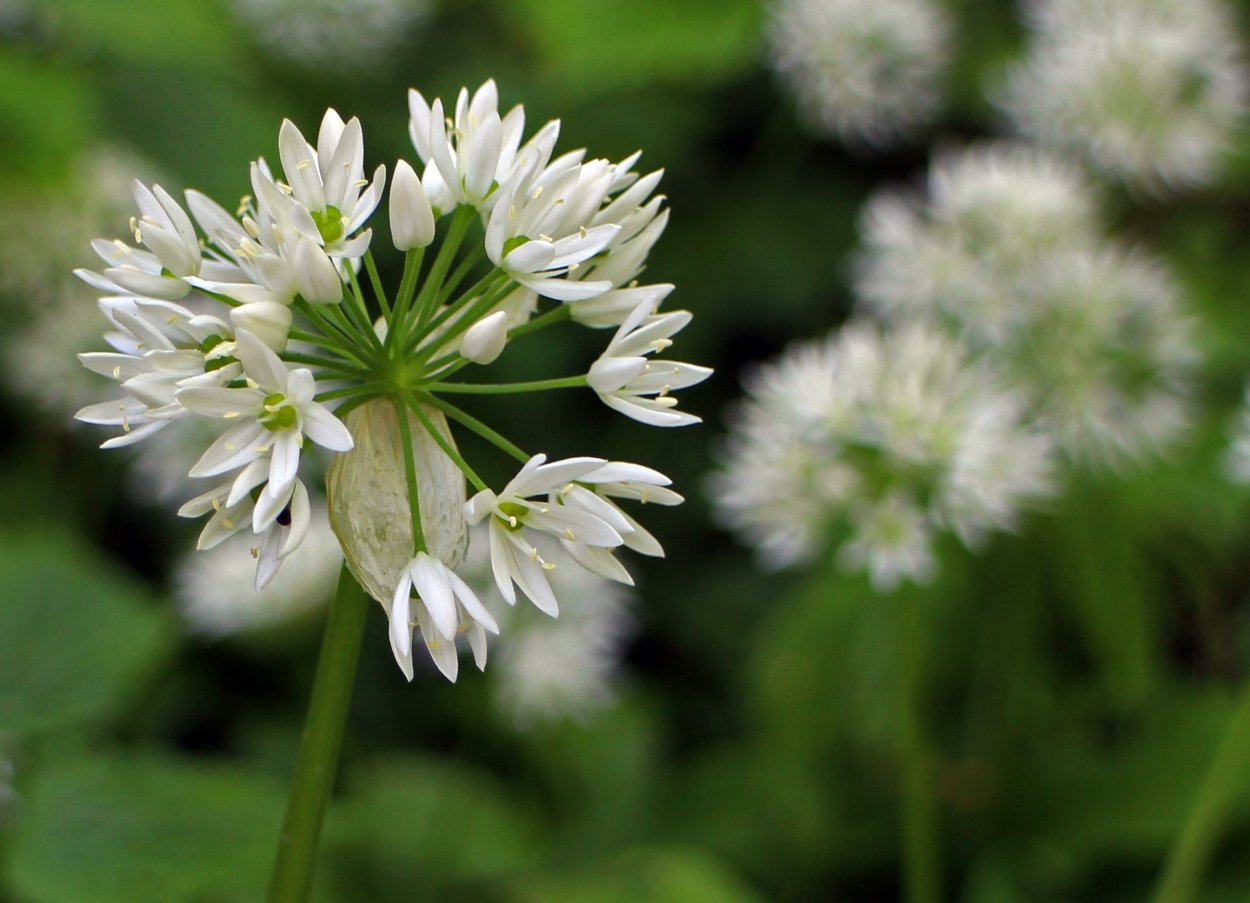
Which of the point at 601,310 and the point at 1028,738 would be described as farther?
the point at 1028,738

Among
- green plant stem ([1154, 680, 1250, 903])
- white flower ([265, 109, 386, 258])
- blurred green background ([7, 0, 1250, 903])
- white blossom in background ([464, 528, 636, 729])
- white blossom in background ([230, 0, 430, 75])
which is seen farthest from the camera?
white blossom in background ([230, 0, 430, 75])

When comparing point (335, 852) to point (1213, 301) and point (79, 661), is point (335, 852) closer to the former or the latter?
point (79, 661)

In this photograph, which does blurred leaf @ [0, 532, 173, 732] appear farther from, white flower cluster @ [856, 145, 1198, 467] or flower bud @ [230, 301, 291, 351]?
white flower cluster @ [856, 145, 1198, 467]

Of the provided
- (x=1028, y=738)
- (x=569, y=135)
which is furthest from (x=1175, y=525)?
(x=569, y=135)

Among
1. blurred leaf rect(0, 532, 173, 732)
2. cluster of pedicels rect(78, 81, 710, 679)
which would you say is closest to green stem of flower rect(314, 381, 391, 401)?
cluster of pedicels rect(78, 81, 710, 679)

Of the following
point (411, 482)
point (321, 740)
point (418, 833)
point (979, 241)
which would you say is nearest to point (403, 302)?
point (411, 482)

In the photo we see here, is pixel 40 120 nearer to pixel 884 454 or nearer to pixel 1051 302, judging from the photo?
pixel 884 454

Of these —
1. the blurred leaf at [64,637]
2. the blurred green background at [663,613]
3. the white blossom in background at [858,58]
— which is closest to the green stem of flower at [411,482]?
the blurred leaf at [64,637]
